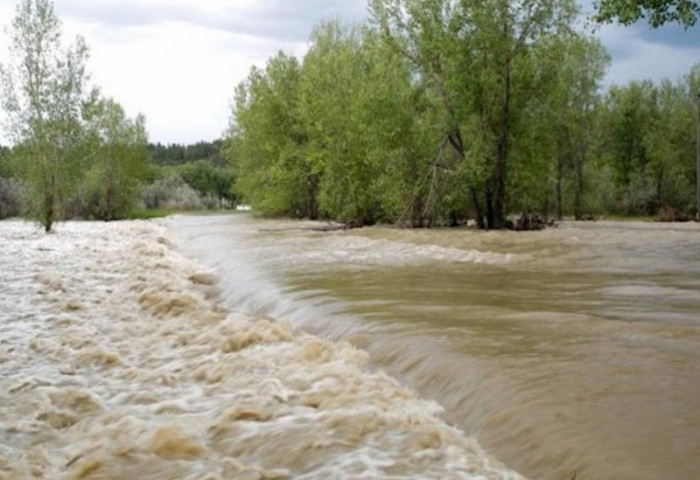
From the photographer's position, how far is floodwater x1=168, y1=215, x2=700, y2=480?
449 cm

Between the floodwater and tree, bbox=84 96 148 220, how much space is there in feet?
183

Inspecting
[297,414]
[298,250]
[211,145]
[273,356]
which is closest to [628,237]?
[298,250]

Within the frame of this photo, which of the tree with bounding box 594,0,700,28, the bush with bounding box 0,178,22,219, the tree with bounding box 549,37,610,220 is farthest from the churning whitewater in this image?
the bush with bounding box 0,178,22,219

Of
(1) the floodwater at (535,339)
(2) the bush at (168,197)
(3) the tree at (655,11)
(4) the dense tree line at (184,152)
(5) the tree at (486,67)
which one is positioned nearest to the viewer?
(1) the floodwater at (535,339)

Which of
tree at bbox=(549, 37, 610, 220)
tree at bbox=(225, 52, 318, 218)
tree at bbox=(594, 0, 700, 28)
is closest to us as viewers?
tree at bbox=(594, 0, 700, 28)

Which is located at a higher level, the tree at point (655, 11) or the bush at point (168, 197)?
the tree at point (655, 11)

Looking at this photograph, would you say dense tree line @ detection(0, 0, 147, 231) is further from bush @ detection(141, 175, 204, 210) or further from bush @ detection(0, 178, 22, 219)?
bush @ detection(141, 175, 204, 210)

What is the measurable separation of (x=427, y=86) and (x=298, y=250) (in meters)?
13.4

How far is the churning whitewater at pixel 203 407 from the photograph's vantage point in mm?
4680

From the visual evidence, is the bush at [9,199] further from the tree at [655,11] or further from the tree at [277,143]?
the tree at [655,11]

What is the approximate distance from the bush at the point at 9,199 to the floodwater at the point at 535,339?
61.5 metres

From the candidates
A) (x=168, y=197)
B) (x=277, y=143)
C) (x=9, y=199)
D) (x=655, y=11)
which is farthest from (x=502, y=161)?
(x=168, y=197)

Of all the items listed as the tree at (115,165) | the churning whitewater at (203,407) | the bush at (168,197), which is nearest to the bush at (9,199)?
the tree at (115,165)

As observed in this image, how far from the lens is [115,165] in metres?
69.5
